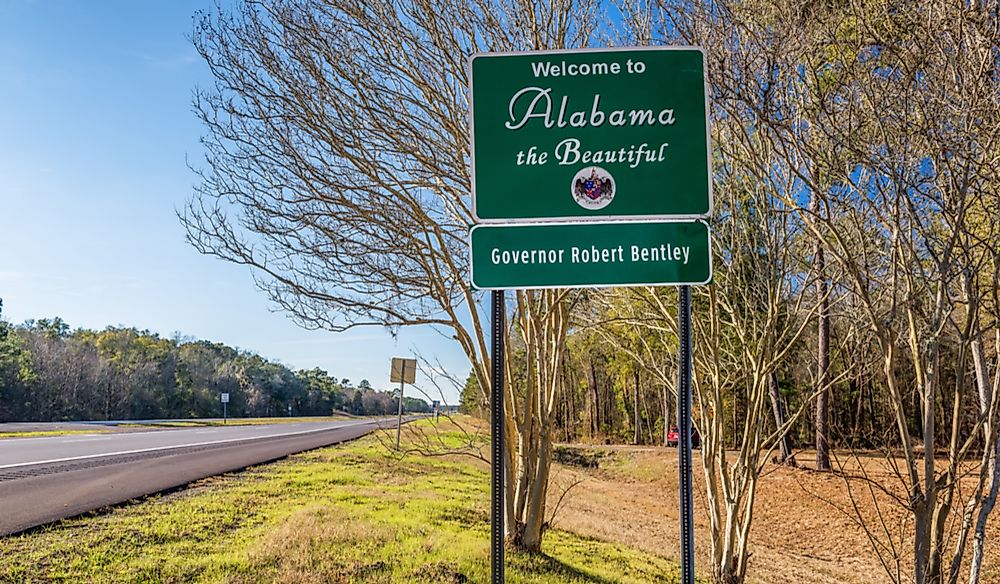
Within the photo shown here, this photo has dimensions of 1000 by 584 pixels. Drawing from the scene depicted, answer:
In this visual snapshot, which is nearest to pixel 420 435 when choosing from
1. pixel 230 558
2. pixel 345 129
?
pixel 230 558

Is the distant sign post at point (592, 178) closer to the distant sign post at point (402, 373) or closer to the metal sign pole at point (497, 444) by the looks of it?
the metal sign pole at point (497, 444)

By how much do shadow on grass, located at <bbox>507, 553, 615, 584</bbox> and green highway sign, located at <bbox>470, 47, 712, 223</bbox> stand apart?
5161 millimetres

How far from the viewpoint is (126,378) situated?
49125 millimetres

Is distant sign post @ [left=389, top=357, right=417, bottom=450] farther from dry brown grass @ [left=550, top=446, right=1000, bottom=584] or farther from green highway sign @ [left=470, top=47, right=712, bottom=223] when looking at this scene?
green highway sign @ [left=470, top=47, right=712, bottom=223]

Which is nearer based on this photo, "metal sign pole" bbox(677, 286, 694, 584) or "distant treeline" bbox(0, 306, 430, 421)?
"metal sign pole" bbox(677, 286, 694, 584)

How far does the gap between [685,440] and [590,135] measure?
56.9 inches

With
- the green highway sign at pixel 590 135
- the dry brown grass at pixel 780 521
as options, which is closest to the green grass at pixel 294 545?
the dry brown grass at pixel 780 521

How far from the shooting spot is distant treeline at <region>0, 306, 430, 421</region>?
38.4 metres

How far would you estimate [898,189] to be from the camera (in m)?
4.52

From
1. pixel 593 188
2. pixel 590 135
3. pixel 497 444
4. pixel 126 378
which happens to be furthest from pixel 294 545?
pixel 126 378

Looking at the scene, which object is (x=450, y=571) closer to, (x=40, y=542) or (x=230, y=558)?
(x=230, y=558)

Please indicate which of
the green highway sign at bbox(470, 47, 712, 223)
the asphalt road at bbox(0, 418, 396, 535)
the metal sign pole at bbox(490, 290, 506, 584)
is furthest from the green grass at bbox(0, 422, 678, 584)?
the green highway sign at bbox(470, 47, 712, 223)

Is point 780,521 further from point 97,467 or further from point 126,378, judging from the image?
point 126,378

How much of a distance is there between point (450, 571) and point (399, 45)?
539 centimetres
